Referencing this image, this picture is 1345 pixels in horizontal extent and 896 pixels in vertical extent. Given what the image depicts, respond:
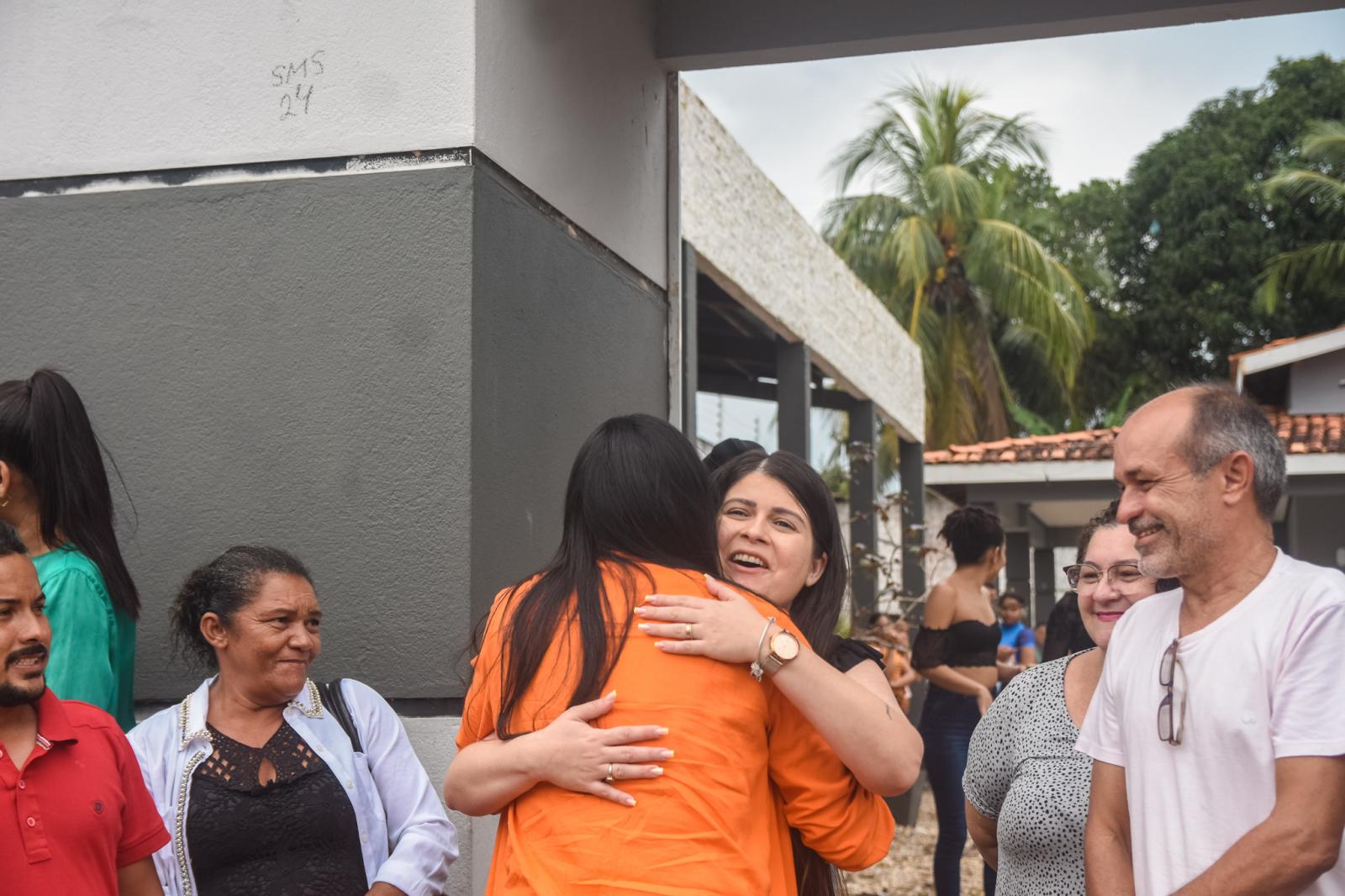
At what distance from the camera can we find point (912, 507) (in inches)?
604

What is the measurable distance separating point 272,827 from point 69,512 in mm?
891

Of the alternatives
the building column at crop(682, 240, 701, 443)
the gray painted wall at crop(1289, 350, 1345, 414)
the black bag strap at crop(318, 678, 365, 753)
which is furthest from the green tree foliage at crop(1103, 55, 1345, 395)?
the black bag strap at crop(318, 678, 365, 753)

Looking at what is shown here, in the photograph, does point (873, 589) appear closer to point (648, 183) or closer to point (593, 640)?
point (648, 183)

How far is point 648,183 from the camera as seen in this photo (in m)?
5.20

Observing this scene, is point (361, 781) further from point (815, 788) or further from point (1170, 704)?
point (1170, 704)

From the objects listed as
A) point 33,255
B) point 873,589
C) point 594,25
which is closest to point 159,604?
point 33,255

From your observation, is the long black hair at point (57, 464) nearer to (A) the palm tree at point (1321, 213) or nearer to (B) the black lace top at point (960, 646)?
(B) the black lace top at point (960, 646)

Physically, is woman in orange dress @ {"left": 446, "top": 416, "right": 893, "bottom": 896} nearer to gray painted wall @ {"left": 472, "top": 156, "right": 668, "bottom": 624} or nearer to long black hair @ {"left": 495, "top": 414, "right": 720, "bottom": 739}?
long black hair @ {"left": 495, "top": 414, "right": 720, "bottom": 739}

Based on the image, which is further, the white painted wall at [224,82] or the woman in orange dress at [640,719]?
the white painted wall at [224,82]

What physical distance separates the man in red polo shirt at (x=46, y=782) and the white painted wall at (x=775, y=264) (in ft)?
17.3

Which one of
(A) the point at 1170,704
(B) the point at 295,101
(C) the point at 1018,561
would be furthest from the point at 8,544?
(C) the point at 1018,561

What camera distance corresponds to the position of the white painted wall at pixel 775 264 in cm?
783

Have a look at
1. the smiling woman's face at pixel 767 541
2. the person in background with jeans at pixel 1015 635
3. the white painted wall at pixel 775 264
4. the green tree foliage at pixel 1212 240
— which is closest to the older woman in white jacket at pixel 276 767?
the smiling woman's face at pixel 767 541

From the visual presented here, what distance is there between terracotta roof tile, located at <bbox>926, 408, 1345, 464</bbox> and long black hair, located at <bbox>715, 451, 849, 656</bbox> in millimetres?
11430
